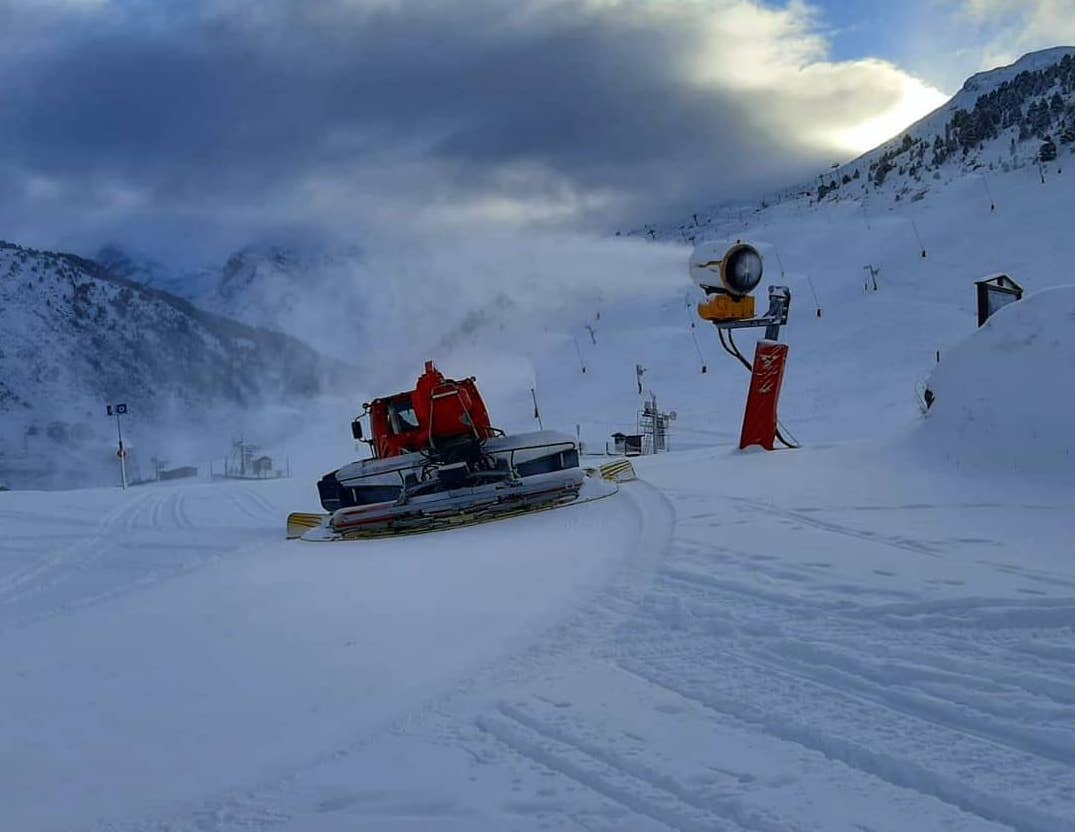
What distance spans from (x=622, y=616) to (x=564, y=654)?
0.76m

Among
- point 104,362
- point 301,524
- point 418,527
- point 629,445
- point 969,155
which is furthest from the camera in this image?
point 104,362

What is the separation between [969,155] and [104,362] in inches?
2246

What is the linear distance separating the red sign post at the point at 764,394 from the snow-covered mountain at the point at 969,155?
29.1 meters

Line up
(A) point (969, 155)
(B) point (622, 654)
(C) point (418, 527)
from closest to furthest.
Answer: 1. (B) point (622, 654)
2. (C) point (418, 527)
3. (A) point (969, 155)

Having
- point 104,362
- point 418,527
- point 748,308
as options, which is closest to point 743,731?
point 418,527

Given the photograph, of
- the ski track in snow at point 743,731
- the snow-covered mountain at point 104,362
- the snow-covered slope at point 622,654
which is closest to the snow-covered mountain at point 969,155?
the snow-covered mountain at point 104,362

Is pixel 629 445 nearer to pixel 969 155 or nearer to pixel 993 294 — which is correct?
pixel 993 294

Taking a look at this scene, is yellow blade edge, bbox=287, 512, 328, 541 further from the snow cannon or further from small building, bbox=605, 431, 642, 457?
small building, bbox=605, 431, 642, 457

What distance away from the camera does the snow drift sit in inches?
377

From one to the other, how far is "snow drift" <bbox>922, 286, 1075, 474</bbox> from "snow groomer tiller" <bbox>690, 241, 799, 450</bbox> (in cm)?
313

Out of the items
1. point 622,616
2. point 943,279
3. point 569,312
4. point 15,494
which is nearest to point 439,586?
point 622,616

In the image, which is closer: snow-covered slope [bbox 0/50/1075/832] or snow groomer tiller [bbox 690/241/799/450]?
snow-covered slope [bbox 0/50/1075/832]

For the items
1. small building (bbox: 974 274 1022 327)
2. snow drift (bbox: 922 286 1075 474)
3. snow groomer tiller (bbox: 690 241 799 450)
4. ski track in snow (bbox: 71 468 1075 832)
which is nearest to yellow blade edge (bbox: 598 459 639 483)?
snow groomer tiller (bbox: 690 241 799 450)

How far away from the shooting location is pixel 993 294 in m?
13.9
